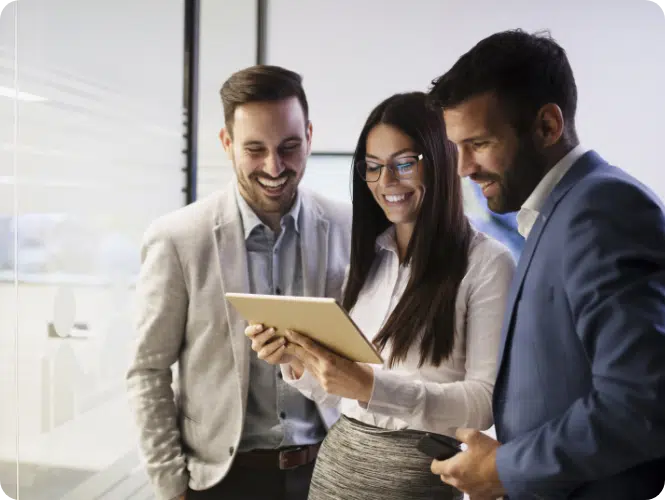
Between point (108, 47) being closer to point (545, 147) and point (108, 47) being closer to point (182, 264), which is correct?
point (182, 264)

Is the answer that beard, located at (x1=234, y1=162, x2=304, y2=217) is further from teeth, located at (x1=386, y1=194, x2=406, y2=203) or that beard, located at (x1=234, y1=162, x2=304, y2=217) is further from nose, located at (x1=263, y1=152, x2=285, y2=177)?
teeth, located at (x1=386, y1=194, x2=406, y2=203)

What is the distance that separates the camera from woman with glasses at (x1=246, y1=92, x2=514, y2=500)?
1.43m

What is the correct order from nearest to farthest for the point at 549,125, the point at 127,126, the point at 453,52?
the point at 549,125 < the point at 127,126 < the point at 453,52

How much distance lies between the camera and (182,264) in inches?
69.9

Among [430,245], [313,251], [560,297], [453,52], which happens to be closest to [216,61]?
[453,52]

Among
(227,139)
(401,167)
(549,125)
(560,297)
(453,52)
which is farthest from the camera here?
(453,52)

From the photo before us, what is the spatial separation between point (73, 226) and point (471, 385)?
122 centimetres

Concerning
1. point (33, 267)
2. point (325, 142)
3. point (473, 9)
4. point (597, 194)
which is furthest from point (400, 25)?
point (597, 194)

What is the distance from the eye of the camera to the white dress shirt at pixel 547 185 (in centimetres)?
117

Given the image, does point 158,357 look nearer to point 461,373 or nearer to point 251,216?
point 251,216

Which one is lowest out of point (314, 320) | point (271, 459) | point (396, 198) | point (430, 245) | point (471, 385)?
point (271, 459)

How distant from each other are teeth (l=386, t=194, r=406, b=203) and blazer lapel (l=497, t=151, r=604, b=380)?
480mm

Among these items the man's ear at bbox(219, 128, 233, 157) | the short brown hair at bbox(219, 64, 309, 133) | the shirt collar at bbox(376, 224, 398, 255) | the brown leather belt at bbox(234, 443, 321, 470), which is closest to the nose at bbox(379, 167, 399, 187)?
the shirt collar at bbox(376, 224, 398, 255)

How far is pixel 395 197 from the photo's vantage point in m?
1.62
